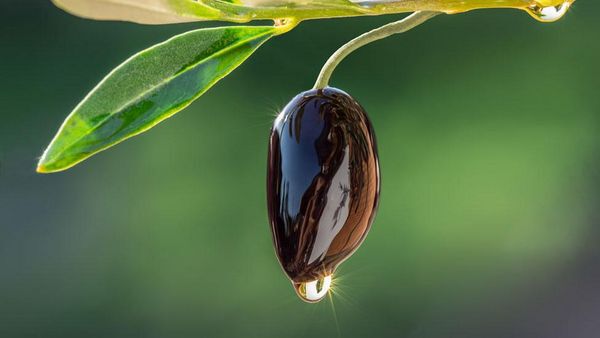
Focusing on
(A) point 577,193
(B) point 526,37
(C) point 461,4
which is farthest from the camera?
(A) point 577,193

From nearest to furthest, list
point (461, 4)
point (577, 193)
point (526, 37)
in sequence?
point (461, 4) < point (526, 37) < point (577, 193)

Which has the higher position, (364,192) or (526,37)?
(526,37)

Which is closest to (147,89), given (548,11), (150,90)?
(150,90)

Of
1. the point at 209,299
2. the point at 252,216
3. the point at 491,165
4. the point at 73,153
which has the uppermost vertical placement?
the point at 491,165

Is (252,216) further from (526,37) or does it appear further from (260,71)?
(526,37)

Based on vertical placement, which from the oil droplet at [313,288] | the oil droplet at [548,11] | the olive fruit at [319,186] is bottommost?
the oil droplet at [313,288]

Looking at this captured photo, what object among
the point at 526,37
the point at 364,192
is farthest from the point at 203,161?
the point at 364,192

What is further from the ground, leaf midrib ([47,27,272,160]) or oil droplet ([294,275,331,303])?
leaf midrib ([47,27,272,160])
